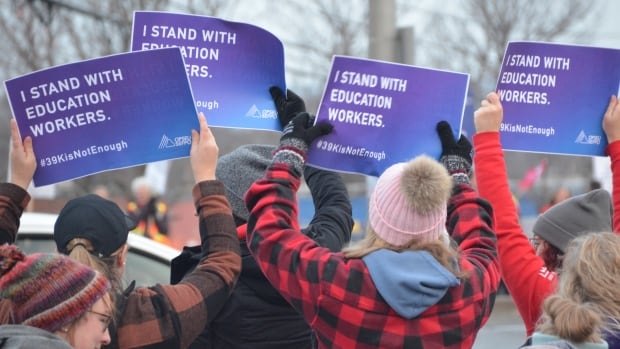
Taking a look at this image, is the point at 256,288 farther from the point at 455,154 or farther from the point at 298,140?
the point at 455,154

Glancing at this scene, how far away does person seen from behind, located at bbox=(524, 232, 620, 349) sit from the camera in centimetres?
213

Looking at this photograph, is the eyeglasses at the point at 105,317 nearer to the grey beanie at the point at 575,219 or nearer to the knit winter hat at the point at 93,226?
the knit winter hat at the point at 93,226

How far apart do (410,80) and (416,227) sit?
72 centimetres

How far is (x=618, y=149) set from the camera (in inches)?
123

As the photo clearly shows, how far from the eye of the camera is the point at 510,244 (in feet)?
9.53

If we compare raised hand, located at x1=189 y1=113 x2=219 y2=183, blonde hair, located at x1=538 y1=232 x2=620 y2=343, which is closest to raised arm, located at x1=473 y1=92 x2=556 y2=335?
blonde hair, located at x1=538 y1=232 x2=620 y2=343

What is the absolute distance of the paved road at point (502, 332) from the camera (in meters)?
10.4

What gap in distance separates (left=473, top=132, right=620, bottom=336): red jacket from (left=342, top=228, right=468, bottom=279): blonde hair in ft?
1.69

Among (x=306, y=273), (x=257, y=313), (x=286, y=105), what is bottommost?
(x=257, y=313)

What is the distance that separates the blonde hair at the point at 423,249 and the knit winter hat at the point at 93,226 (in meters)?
0.65

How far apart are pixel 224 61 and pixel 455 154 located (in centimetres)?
90

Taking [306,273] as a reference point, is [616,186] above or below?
above

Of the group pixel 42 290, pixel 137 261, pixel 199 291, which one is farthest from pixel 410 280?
pixel 137 261

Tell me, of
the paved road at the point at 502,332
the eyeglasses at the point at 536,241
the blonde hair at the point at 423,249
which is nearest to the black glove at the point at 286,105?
the blonde hair at the point at 423,249
